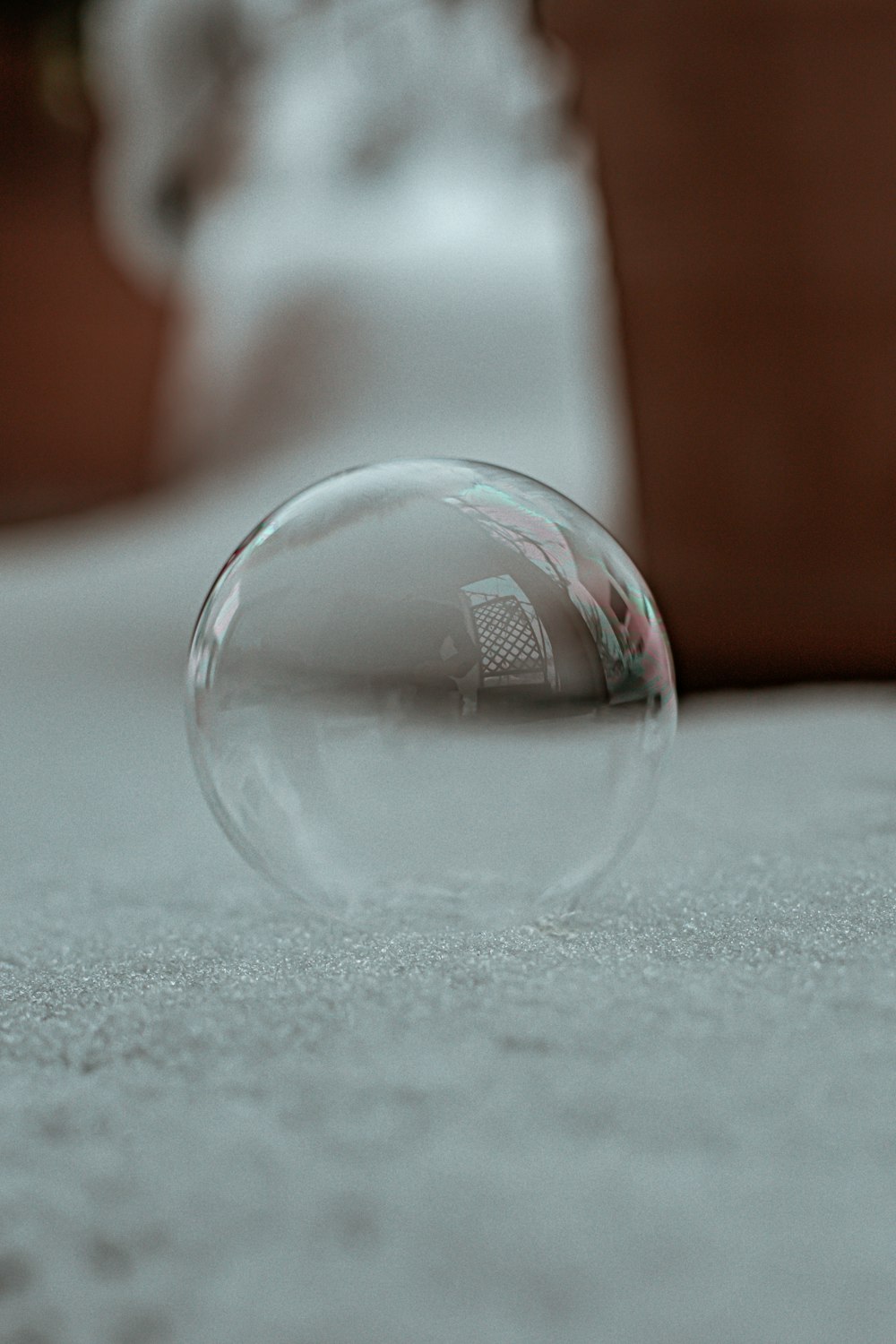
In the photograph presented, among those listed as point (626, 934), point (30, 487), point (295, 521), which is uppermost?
point (295, 521)

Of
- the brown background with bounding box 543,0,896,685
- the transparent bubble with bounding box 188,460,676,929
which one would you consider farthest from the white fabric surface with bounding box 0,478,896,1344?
the brown background with bounding box 543,0,896,685

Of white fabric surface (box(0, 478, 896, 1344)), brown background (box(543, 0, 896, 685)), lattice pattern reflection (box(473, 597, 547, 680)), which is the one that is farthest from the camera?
brown background (box(543, 0, 896, 685))

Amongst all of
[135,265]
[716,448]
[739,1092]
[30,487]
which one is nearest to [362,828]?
[739,1092]

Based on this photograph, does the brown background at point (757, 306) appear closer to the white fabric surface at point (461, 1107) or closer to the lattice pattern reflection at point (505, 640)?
the white fabric surface at point (461, 1107)

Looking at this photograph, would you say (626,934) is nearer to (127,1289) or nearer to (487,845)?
(487,845)

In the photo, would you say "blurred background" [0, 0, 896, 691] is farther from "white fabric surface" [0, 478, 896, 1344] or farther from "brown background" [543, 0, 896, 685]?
"white fabric surface" [0, 478, 896, 1344]

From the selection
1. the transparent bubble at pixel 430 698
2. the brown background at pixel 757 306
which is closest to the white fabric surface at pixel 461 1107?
the transparent bubble at pixel 430 698
